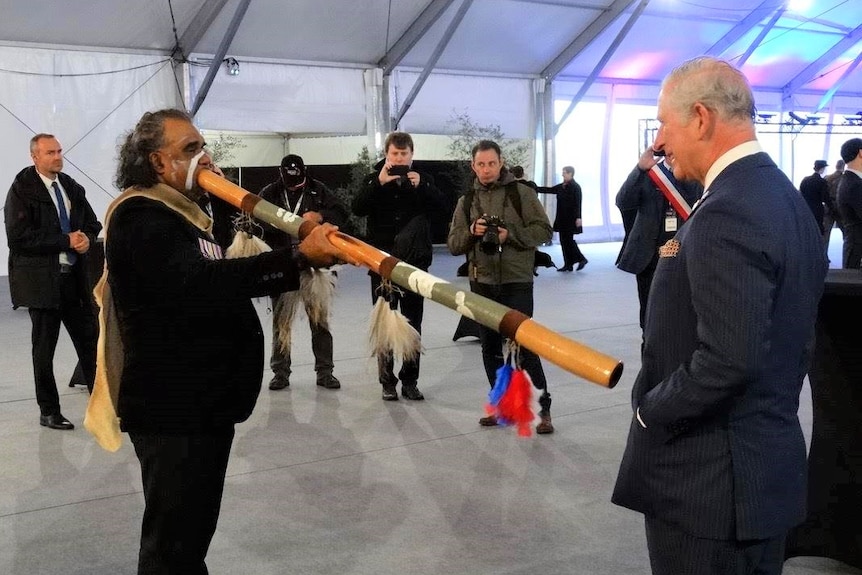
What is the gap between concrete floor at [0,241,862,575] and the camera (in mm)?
3828

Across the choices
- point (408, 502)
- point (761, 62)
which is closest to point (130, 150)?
point (408, 502)

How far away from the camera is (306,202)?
675 centimetres

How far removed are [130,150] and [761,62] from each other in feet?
74.8

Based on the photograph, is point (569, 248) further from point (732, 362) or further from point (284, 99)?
point (732, 362)

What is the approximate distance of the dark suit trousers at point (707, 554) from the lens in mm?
2023

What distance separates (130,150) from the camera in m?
2.82

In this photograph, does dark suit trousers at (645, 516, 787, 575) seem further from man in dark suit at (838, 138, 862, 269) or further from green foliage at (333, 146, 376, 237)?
green foliage at (333, 146, 376, 237)

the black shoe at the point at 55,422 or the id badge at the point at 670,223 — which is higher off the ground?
the id badge at the point at 670,223

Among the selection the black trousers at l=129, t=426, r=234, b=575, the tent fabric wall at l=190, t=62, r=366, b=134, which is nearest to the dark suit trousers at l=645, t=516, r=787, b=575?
the black trousers at l=129, t=426, r=234, b=575

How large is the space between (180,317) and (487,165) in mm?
3299

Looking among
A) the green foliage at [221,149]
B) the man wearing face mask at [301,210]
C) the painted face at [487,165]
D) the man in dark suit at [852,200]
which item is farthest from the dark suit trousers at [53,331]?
the green foliage at [221,149]

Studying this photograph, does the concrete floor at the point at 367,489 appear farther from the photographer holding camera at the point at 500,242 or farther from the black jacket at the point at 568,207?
the black jacket at the point at 568,207

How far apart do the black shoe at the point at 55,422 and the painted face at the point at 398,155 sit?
263cm

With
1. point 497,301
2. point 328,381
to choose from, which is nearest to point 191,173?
point 497,301
